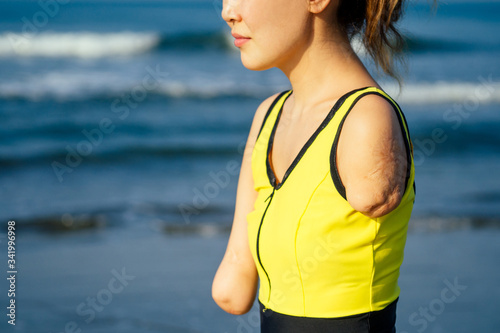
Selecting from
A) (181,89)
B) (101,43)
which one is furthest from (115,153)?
(101,43)

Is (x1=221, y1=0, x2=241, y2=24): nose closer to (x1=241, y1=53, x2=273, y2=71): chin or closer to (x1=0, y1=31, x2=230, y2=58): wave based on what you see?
(x1=241, y1=53, x2=273, y2=71): chin

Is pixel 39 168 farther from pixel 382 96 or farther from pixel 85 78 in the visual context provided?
pixel 382 96

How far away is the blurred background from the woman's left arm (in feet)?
1.52

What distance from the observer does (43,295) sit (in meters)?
4.75

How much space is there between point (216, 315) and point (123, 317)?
621mm

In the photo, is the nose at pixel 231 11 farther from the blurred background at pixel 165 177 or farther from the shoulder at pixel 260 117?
the blurred background at pixel 165 177

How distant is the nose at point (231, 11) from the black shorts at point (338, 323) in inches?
26.7

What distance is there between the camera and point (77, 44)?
19.1m

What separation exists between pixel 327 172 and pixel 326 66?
0.30 meters

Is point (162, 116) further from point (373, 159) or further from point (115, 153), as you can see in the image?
point (373, 159)

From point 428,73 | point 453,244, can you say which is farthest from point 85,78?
point 453,244

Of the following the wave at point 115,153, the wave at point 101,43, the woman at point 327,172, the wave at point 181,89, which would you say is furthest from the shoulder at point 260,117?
the wave at point 101,43

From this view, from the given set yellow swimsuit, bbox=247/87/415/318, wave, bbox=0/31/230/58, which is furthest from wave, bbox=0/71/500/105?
yellow swimsuit, bbox=247/87/415/318

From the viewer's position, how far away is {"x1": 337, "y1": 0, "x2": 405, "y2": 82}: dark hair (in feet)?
5.00
